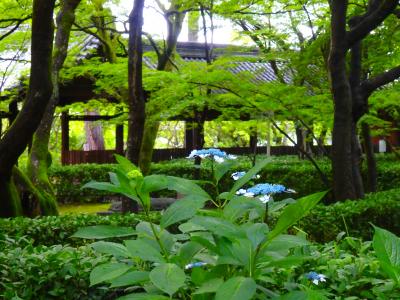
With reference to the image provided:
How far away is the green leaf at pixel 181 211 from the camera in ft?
4.98

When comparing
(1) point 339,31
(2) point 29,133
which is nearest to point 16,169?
(2) point 29,133

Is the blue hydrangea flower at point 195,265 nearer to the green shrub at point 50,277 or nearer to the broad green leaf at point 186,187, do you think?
the broad green leaf at point 186,187

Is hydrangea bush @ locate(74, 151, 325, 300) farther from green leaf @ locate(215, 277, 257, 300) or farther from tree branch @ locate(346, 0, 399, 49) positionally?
tree branch @ locate(346, 0, 399, 49)

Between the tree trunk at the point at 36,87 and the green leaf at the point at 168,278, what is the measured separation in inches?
193

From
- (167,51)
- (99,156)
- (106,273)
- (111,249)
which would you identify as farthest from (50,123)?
(99,156)

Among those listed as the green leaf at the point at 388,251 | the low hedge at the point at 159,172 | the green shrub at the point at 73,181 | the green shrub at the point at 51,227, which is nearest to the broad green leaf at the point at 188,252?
the green leaf at the point at 388,251

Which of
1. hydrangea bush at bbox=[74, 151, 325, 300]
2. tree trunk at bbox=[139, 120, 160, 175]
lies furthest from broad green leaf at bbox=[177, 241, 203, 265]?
tree trunk at bbox=[139, 120, 160, 175]

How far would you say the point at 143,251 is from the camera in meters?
1.46

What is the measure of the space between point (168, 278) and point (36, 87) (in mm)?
5088

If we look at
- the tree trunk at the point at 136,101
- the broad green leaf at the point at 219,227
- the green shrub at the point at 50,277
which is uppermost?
the tree trunk at the point at 136,101

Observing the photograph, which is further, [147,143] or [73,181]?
[73,181]

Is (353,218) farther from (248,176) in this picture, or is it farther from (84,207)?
(84,207)

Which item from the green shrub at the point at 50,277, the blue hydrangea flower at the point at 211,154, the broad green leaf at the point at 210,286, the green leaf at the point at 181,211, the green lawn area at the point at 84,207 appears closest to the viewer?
the broad green leaf at the point at 210,286

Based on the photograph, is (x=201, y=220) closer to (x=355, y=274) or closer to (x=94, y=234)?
(x=94, y=234)
